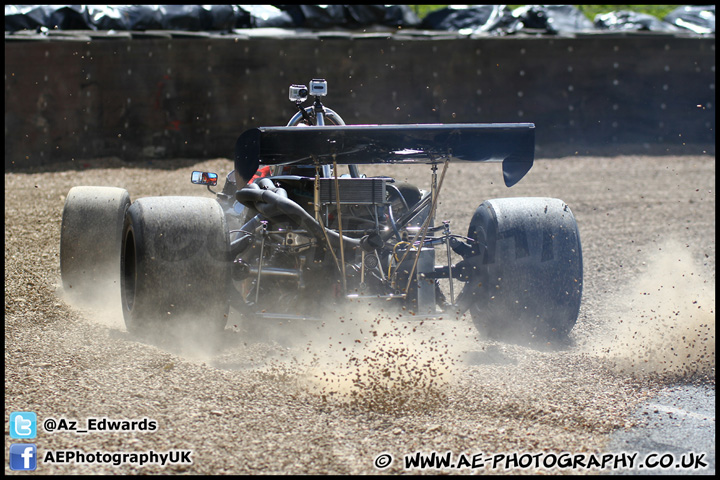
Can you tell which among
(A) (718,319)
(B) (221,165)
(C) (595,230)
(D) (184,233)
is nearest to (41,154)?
(B) (221,165)

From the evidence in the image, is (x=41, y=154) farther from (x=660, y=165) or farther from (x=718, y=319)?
(x=718, y=319)

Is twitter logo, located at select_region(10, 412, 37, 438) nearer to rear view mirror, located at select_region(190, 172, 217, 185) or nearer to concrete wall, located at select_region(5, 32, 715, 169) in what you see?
rear view mirror, located at select_region(190, 172, 217, 185)

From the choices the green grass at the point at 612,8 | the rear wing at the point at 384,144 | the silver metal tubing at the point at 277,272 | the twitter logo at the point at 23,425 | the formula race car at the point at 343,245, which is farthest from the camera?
the green grass at the point at 612,8

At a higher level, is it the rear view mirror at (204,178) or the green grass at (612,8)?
the green grass at (612,8)

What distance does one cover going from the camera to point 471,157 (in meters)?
→ 5.21

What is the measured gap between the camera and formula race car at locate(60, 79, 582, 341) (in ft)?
16.4

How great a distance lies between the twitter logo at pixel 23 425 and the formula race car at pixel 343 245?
115 centimetres

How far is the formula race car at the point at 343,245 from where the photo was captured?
4996 millimetres

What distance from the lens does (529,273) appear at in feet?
→ 18.1

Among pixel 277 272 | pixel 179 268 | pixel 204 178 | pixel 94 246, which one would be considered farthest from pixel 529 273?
pixel 94 246

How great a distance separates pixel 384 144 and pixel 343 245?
0.77 meters

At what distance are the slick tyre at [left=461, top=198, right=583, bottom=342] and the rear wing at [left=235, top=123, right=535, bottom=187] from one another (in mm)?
473

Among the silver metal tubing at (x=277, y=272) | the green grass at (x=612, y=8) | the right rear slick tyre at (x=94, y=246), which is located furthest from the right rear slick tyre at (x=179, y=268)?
the green grass at (x=612, y=8)

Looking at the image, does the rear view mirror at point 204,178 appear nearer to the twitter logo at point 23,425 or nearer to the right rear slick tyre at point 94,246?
the right rear slick tyre at point 94,246
